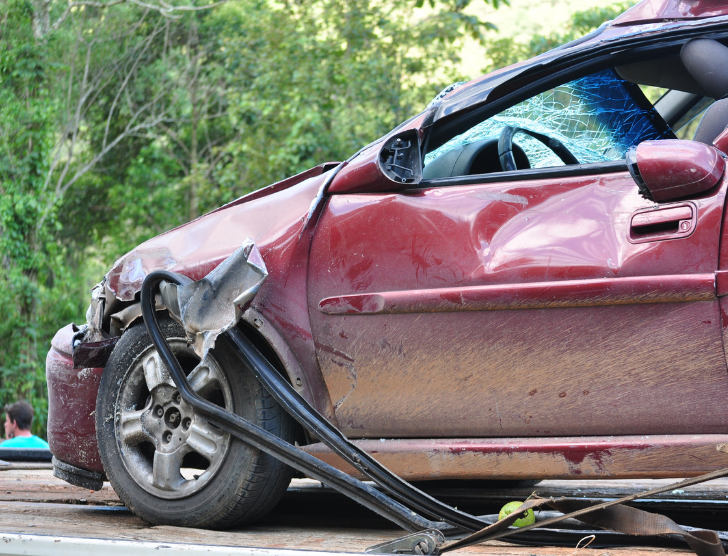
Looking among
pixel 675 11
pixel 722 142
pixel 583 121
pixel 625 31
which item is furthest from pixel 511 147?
pixel 722 142

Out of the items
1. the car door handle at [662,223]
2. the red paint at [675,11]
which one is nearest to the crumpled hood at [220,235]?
the car door handle at [662,223]

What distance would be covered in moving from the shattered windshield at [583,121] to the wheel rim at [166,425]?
3.70 feet

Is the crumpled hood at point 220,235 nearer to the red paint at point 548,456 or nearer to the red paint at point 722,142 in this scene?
the red paint at point 548,456

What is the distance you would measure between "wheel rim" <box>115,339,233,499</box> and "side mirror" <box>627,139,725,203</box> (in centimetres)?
150

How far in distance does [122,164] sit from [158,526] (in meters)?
18.1

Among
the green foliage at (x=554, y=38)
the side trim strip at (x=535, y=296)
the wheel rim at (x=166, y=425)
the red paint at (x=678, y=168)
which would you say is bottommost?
the wheel rim at (x=166, y=425)

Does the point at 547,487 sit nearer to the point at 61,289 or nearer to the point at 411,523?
the point at 411,523

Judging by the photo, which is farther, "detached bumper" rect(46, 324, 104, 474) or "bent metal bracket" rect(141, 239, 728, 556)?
"detached bumper" rect(46, 324, 104, 474)

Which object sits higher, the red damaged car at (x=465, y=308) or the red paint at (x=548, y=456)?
the red damaged car at (x=465, y=308)

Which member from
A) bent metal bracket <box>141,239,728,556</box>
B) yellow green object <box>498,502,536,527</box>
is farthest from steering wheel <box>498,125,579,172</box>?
yellow green object <box>498,502,536,527</box>

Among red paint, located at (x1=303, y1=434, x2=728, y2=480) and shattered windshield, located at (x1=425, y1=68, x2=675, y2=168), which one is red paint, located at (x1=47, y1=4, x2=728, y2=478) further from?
shattered windshield, located at (x1=425, y1=68, x2=675, y2=168)

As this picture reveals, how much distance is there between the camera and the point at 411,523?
218cm

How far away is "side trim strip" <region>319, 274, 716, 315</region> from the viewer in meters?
2.14

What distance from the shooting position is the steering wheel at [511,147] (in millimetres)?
2988
